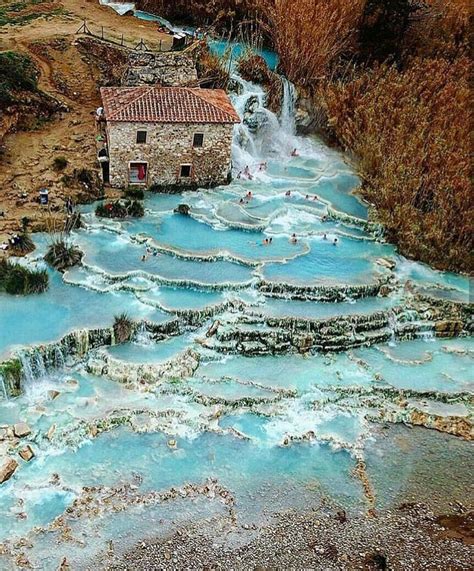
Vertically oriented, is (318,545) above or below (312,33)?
below

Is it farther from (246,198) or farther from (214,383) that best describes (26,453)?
(246,198)

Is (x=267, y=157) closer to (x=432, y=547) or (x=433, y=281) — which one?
(x=433, y=281)

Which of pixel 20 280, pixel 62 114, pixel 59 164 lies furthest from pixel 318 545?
pixel 62 114

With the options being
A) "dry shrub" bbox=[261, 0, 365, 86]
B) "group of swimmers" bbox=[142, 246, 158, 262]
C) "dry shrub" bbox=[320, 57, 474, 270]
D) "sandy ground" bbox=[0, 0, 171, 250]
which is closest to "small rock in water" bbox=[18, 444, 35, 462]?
"group of swimmers" bbox=[142, 246, 158, 262]

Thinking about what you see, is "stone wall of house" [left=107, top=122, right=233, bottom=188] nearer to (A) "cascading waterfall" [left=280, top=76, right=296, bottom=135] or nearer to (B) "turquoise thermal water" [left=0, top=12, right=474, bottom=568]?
(B) "turquoise thermal water" [left=0, top=12, right=474, bottom=568]

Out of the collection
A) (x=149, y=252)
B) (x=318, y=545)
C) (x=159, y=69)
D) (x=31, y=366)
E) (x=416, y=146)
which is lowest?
(x=318, y=545)

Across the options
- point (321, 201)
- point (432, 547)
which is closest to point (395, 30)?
point (321, 201)
